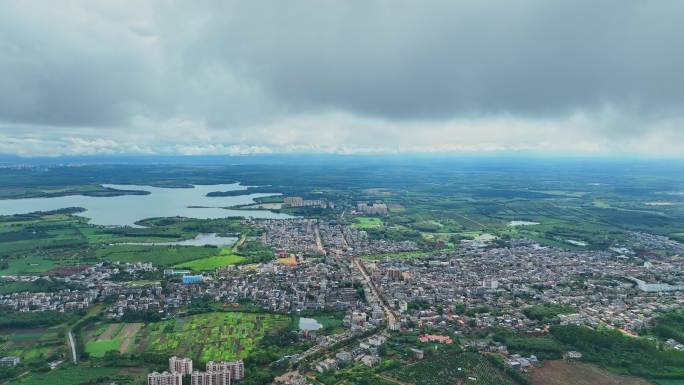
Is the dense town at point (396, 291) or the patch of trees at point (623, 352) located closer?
the patch of trees at point (623, 352)

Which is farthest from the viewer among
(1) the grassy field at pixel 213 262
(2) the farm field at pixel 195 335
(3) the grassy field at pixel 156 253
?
(3) the grassy field at pixel 156 253

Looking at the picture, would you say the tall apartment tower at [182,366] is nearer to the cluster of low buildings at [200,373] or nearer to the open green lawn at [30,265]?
the cluster of low buildings at [200,373]

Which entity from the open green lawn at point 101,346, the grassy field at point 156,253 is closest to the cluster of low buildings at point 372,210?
the grassy field at point 156,253

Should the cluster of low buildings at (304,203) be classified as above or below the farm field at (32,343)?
above

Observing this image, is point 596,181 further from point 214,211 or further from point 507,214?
point 214,211

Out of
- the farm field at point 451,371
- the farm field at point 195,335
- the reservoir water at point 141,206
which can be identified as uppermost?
the reservoir water at point 141,206

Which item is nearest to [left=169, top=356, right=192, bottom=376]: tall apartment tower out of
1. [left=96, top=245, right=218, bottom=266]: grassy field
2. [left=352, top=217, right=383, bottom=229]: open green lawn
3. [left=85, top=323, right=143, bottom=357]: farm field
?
[left=85, top=323, right=143, bottom=357]: farm field

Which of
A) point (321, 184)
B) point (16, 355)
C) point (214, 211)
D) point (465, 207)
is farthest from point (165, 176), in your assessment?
point (16, 355)

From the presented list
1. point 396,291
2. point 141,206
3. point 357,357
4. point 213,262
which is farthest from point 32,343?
point 141,206
